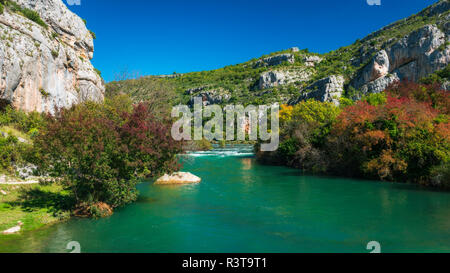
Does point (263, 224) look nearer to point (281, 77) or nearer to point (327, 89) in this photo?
point (327, 89)

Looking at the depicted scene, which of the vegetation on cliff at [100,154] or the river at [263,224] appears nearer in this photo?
the river at [263,224]

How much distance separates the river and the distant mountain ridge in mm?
41326

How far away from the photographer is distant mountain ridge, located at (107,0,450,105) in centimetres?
7206

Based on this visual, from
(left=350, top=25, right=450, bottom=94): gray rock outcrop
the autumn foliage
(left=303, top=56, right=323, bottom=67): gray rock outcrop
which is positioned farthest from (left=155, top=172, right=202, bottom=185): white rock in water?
(left=303, top=56, right=323, bottom=67): gray rock outcrop

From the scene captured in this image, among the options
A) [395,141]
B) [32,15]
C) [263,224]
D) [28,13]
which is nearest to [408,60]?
[395,141]

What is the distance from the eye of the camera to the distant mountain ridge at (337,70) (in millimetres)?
72062

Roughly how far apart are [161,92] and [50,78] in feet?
73.6

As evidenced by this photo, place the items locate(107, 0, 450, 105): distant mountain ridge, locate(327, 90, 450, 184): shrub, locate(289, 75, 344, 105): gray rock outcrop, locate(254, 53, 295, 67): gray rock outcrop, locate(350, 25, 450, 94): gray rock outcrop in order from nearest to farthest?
locate(327, 90, 450, 184): shrub
locate(350, 25, 450, 94): gray rock outcrop
locate(107, 0, 450, 105): distant mountain ridge
locate(289, 75, 344, 105): gray rock outcrop
locate(254, 53, 295, 67): gray rock outcrop

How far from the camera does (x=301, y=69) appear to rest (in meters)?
134

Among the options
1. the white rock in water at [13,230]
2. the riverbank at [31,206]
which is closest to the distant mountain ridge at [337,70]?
the riverbank at [31,206]

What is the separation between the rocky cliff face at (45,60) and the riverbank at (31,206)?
16.2 metres

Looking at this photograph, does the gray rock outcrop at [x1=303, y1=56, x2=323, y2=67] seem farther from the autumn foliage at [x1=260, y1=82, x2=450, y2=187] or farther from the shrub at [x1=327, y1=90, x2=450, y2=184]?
the shrub at [x1=327, y1=90, x2=450, y2=184]

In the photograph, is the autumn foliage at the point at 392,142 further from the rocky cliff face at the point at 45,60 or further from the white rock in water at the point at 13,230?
the rocky cliff face at the point at 45,60

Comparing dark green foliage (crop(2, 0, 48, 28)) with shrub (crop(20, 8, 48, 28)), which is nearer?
dark green foliage (crop(2, 0, 48, 28))
